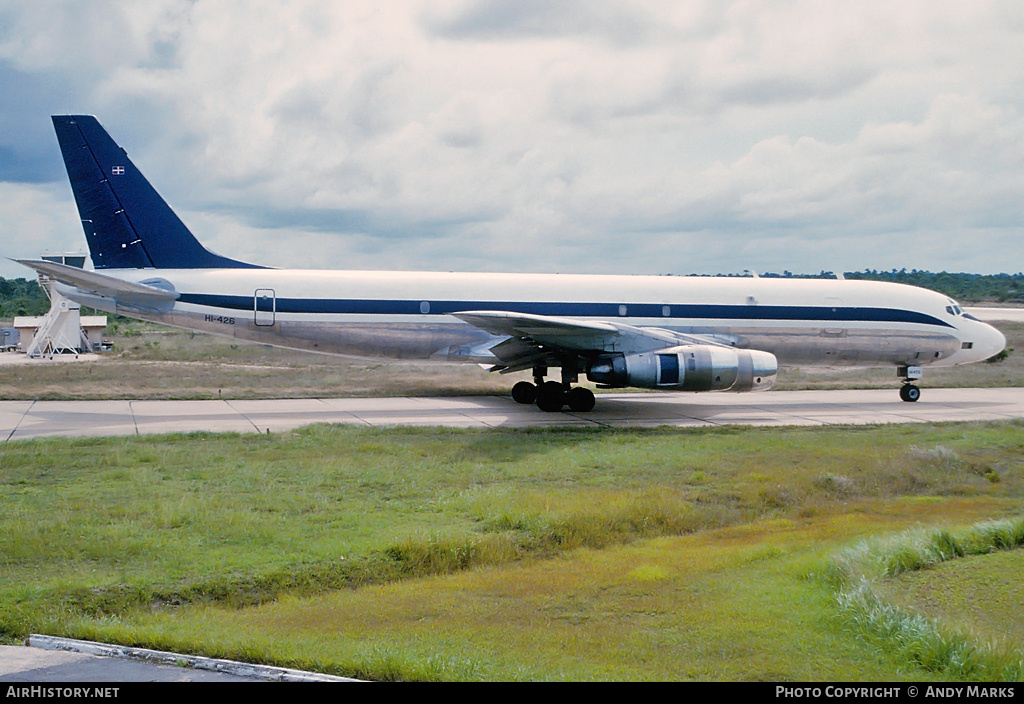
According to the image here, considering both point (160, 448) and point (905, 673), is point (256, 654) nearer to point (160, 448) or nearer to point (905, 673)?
point (905, 673)

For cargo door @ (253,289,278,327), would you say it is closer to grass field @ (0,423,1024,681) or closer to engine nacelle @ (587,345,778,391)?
grass field @ (0,423,1024,681)

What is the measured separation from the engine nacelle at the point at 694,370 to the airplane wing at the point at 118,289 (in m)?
10.3

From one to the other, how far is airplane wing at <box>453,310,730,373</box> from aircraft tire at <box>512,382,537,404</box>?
1461 millimetres

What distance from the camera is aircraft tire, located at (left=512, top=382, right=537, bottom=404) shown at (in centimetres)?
2252

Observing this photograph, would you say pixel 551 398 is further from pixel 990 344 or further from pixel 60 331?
pixel 60 331

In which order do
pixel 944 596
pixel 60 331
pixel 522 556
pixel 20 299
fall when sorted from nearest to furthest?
pixel 944 596
pixel 522 556
pixel 60 331
pixel 20 299

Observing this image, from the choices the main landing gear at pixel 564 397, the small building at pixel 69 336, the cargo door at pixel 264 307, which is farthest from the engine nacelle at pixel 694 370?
the small building at pixel 69 336

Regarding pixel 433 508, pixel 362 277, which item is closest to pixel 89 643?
pixel 433 508

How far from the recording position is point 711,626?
20.9 feet

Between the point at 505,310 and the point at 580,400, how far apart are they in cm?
288

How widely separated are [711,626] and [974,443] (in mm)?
11493

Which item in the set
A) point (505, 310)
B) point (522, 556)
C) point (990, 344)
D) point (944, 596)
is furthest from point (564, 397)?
point (944, 596)

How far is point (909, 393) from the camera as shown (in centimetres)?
2356

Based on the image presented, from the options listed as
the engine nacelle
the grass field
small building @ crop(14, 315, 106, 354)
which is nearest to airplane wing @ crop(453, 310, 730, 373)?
the engine nacelle
